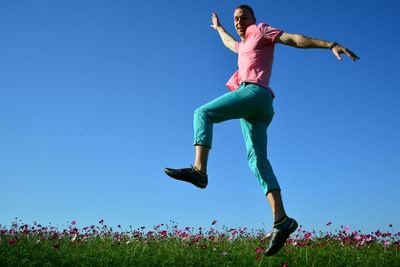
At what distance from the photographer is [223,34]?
5.91 meters

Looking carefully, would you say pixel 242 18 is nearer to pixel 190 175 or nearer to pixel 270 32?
pixel 270 32

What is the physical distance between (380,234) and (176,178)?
6.85m

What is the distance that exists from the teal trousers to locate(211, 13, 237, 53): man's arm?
1132mm

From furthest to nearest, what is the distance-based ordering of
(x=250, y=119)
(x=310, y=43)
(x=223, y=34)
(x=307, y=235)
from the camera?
(x=307, y=235), (x=223, y=34), (x=250, y=119), (x=310, y=43)

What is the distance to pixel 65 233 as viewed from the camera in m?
10.3

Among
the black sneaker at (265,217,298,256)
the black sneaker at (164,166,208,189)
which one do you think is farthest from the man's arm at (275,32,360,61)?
the black sneaker at (265,217,298,256)

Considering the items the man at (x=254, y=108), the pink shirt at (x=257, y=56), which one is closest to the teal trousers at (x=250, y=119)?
the man at (x=254, y=108)

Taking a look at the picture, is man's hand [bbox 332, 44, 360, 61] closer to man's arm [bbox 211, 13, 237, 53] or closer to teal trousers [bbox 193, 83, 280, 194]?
teal trousers [bbox 193, 83, 280, 194]

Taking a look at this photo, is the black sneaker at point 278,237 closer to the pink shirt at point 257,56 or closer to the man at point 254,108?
the man at point 254,108

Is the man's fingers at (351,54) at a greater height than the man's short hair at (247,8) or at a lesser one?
lesser

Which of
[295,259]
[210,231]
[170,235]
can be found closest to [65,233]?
[170,235]

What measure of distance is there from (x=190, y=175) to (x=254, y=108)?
41.2 inches

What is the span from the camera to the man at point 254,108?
4094mm

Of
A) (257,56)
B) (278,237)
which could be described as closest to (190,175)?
(278,237)
